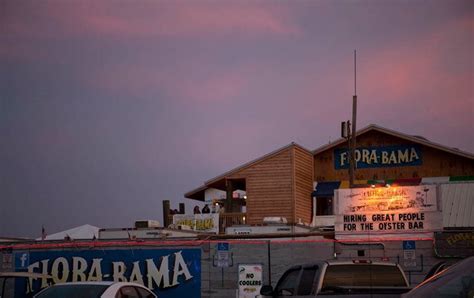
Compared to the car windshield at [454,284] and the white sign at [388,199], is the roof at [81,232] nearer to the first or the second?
the white sign at [388,199]

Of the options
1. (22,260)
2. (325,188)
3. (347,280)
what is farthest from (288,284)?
(325,188)

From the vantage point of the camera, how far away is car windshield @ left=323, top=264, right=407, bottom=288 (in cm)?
1269

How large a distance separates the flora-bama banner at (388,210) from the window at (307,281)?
7.89 metres

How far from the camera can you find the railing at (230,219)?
118ft

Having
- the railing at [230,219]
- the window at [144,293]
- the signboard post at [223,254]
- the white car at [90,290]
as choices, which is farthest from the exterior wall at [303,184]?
the white car at [90,290]

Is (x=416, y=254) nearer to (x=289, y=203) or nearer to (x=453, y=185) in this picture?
(x=453, y=185)

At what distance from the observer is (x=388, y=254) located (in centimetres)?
2047

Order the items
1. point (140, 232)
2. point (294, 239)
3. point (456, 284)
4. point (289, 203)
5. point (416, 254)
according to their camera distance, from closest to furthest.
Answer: point (456, 284), point (416, 254), point (294, 239), point (140, 232), point (289, 203)

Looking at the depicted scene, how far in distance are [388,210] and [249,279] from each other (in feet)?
13.2

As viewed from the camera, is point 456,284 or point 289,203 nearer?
point 456,284

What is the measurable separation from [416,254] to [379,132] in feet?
69.8

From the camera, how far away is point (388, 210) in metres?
20.8

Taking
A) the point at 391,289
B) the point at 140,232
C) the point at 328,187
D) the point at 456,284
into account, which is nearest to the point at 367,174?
the point at 328,187

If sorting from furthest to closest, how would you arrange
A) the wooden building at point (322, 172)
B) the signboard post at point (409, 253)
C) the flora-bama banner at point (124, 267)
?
the wooden building at point (322, 172)
the flora-bama banner at point (124, 267)
the signboard post at point (409, 253)
